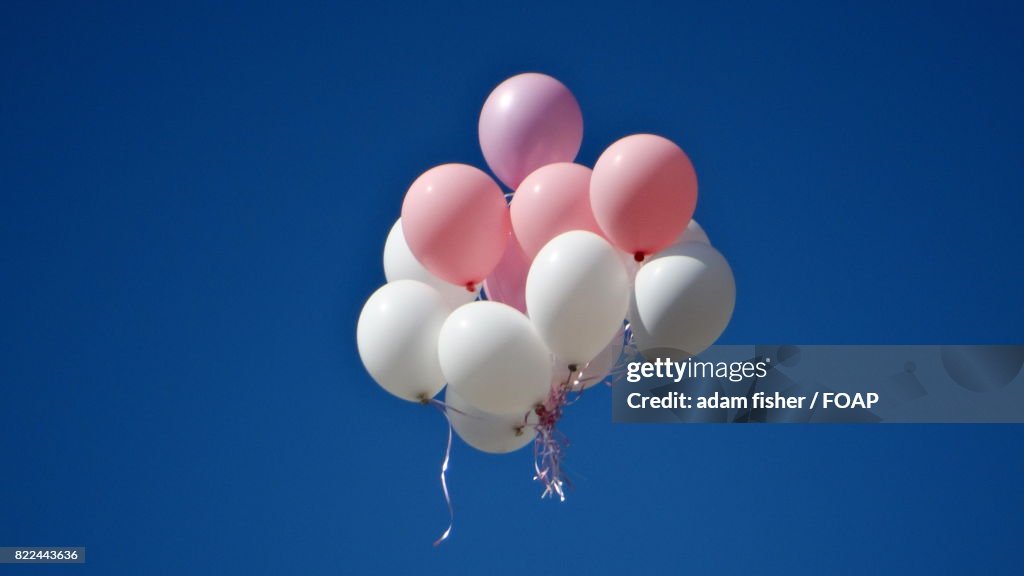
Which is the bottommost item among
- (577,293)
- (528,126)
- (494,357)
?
(494,357)

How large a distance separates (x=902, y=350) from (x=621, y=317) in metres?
2.20

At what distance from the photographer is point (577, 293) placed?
2.72 m

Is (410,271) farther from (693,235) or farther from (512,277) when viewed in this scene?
(693,235)

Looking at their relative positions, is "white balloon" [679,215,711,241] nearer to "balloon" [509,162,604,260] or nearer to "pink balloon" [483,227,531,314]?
"balloon" [509,162,604,260]

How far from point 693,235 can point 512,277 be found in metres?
0.44

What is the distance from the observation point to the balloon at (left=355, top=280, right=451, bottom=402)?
2857mm

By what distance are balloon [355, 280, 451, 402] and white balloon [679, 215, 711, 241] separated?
0.57 m

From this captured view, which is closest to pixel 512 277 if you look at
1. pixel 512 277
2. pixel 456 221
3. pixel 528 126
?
pixel 512 277

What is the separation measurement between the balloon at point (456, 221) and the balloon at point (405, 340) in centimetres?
9

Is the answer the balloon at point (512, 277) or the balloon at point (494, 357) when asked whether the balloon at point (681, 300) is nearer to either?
the balloon at point (494, 357)

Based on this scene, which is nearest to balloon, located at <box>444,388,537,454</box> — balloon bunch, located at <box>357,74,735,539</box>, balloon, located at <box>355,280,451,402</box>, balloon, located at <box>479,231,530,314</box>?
balloon bunch, located at <box>357,74,735,539</box>

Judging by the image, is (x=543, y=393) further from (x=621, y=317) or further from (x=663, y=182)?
(x=663, y=182)

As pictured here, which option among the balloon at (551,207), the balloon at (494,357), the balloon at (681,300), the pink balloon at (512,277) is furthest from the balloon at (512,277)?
the balloon at (681,300)

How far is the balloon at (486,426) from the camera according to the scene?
306cm
